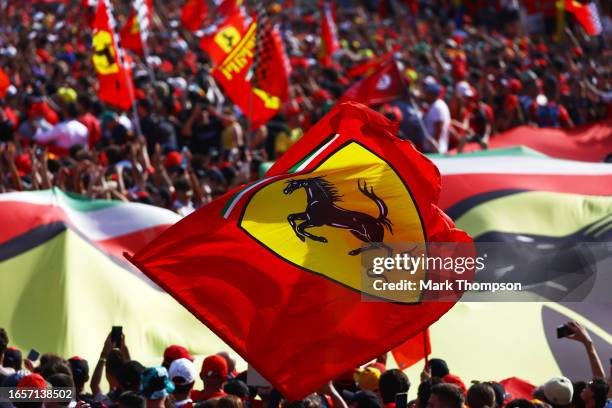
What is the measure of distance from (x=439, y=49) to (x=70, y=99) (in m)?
9.20

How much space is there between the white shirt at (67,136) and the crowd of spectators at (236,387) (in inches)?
215

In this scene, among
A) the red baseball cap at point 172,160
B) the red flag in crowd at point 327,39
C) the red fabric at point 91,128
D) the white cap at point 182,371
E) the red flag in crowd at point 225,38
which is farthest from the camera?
the red flag in crowd at point 327,39

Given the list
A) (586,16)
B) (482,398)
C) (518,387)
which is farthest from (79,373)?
(586,16)

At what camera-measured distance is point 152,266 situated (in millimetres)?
5664

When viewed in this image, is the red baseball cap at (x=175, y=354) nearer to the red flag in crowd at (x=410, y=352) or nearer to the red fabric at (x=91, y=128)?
the red flag in crowd at (x=410, y=352)

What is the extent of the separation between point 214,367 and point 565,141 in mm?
7269

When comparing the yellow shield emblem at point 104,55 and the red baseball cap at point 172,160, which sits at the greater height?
the yellow shield emblem at point 104,55

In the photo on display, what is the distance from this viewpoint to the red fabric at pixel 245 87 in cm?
1170

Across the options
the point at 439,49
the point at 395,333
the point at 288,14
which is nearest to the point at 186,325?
the point at 395,333

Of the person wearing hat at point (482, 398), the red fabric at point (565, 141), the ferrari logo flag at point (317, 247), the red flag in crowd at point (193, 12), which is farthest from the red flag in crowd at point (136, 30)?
the person wearing hat at point (482, 398)

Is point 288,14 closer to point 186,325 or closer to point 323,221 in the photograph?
point 186,325

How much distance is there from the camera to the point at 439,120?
12.0 m

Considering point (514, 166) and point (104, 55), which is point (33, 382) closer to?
point (514, 166)

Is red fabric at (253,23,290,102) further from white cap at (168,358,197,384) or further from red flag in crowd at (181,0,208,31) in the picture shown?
red flag in crowd at (181,0,208,31)
